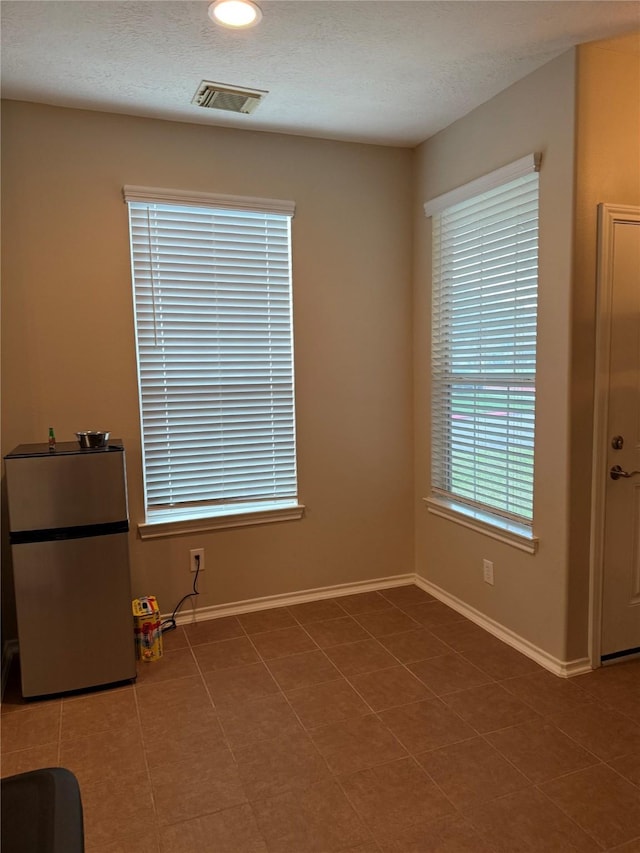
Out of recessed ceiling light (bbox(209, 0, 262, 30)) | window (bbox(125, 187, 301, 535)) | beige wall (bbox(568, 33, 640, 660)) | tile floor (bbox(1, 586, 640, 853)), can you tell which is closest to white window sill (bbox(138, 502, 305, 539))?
window (bbox(125, 187, 301, 535))

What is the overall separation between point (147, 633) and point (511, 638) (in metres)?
1.83

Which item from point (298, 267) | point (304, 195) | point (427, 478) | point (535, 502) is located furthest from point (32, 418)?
point (535, 502)

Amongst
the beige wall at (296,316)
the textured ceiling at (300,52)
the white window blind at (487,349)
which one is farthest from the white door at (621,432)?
the beige wall at (296,316)

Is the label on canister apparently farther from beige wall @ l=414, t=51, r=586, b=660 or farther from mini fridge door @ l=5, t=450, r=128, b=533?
beige wall @ l=414, t=51, r=586, b=660

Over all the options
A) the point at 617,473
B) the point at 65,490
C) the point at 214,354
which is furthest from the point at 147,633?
the point at 617,473

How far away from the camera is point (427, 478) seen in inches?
149

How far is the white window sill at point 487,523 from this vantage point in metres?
2.94

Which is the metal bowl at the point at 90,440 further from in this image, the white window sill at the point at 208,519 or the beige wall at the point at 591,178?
the beige wall at the point at 591,178

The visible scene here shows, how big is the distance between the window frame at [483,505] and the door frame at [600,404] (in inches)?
10.8

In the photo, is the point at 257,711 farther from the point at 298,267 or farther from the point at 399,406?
the point at 298,267

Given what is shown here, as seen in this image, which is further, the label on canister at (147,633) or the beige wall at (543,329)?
the label on canister at (147,633)

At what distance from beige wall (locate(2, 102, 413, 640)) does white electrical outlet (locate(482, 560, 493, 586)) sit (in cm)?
77

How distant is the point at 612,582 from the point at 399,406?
1600mm

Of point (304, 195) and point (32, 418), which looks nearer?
point (32, 418)
